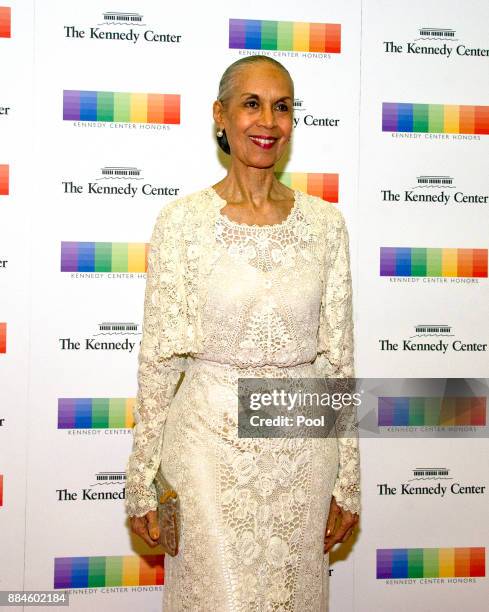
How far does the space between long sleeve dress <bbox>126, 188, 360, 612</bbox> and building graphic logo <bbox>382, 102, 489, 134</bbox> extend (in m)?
1.32

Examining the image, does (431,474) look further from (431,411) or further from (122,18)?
(122,18)

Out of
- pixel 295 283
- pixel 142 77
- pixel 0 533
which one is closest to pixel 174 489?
pixel 295 283

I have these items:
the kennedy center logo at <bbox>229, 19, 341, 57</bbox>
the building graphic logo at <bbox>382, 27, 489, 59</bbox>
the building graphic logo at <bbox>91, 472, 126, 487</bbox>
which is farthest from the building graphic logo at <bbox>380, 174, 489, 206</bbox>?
the building graphic logo at <bbox>91, 472, 126, 487</bbox>

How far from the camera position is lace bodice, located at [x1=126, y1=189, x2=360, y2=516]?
2066 millimetres

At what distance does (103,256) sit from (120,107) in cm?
64

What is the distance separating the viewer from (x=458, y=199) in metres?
3.36

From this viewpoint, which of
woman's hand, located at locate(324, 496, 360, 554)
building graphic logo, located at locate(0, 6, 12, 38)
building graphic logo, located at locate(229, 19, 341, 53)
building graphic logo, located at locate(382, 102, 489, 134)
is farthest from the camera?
building graphic logo, located at locate(382, 102, 489, 134)

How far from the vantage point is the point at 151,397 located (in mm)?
2133

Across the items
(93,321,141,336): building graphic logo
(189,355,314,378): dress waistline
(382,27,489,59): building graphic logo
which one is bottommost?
(189,355,314,378): dress waistline

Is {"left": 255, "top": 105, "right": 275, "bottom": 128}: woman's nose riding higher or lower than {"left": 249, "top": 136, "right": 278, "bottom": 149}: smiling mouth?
higher

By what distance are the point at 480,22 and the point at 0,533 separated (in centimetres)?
310

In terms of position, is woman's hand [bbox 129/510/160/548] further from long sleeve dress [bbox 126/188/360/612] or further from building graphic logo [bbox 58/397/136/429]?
building graphic logo [bbox 58/397/136/429]

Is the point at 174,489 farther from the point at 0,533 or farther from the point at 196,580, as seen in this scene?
the point at 0,533

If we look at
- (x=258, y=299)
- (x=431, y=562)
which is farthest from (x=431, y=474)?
(x=258, y=299)
